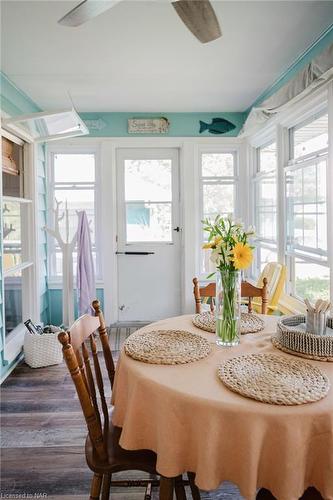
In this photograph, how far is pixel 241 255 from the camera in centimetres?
151

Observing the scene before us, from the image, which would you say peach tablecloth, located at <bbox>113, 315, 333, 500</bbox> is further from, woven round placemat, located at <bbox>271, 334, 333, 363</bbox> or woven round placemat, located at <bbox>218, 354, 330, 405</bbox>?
woven round placemat, located at <bbox>271, 334, 333, 363</bbox>

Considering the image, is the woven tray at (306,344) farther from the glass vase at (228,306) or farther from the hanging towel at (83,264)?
the hanging towel at (83,264)

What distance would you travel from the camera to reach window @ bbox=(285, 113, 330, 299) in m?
2.88

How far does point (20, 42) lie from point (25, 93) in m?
1.11

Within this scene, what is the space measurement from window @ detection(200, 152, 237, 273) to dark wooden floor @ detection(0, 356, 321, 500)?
8.12 ft

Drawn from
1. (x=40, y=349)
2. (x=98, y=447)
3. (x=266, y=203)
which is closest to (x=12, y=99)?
(x=40, y=349)

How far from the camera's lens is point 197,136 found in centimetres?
461

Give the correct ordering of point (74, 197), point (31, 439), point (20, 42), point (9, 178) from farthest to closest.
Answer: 1. point (74, 197)
2. point (9, 178)
3. point (20, 42)
4. point (31, 439)

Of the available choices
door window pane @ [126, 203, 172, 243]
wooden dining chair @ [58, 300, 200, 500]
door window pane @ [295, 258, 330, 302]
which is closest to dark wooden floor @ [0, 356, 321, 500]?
wooden dining chair @ [58, 300, 200, 500]

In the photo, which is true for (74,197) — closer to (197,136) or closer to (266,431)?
(197,136)

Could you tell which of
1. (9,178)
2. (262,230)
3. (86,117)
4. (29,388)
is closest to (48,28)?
(9,178)

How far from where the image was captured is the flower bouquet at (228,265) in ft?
4.99

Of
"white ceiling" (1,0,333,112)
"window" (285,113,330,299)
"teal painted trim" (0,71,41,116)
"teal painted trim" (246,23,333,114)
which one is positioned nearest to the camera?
"white ceiling" (1,0,333,112)

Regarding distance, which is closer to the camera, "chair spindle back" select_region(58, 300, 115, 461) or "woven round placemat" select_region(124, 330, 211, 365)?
"chair spindle back" select_region(58, 300, 115, 461)
